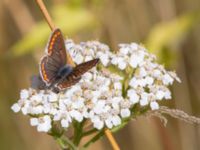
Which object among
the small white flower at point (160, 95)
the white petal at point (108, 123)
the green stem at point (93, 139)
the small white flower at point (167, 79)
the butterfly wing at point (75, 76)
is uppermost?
the butterfly wing at point (75, 76)

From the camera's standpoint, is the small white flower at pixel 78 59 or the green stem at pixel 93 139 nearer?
the green stem at pixel 93 139

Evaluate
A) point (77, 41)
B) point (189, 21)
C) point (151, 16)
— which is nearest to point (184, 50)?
point (151, 16)

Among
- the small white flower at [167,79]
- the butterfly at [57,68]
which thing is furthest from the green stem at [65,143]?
the small white flower at [167,79]

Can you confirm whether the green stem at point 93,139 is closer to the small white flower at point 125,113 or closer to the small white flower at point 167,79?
the small white flower at point 125,113

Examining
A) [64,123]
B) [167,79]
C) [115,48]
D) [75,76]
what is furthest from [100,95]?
[115,48]

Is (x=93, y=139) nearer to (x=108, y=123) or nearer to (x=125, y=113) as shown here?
(x=108, y=123)

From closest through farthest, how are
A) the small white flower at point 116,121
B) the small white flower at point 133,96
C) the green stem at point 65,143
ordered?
the green stem at point 65,143, the small white flower at point 116,121, the small white flower at point 133,96

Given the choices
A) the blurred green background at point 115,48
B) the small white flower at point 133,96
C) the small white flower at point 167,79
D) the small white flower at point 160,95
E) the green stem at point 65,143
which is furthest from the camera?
the blurred green background at point 115,48

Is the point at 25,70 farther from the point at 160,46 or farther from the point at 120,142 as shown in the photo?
the point at 160,46
